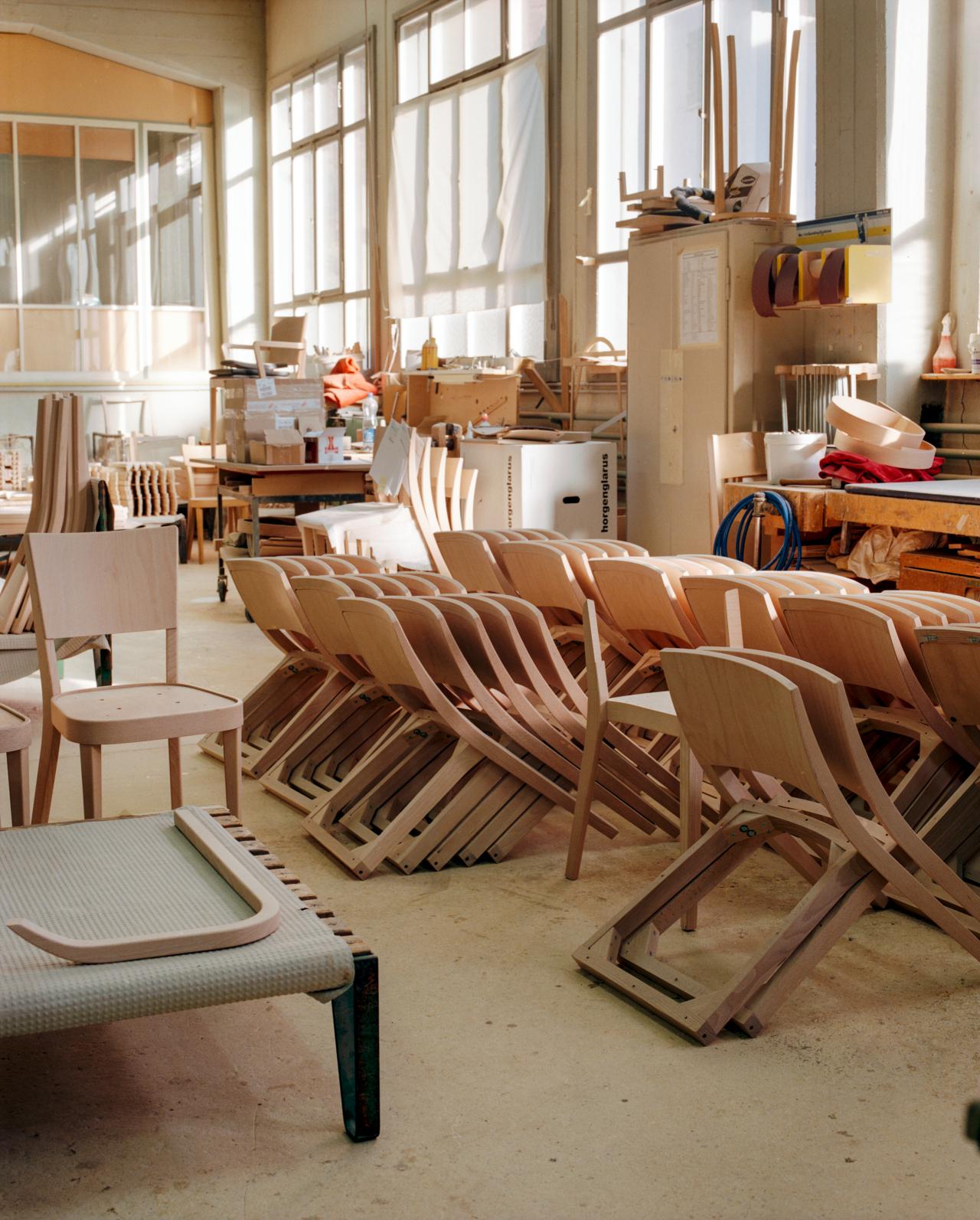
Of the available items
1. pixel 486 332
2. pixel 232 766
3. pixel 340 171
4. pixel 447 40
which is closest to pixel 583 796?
pixel 232 766

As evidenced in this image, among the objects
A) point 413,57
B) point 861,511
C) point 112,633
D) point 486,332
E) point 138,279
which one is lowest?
point 112,633

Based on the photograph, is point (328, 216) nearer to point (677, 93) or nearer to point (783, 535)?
point (677, 93)

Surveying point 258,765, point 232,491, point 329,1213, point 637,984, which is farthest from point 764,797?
point 232,491

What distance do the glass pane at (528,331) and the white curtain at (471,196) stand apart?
8 cm

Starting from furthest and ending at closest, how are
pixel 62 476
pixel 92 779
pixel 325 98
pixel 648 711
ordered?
pixel 325 98 < pixel 62 476 < pixel 92 779 < pixel 648 711

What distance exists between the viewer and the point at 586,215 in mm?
9273

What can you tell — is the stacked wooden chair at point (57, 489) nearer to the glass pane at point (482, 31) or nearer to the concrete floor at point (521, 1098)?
the concrete floor at point (521, 1098)

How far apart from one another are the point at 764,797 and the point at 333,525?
413 cm

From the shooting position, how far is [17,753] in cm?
359

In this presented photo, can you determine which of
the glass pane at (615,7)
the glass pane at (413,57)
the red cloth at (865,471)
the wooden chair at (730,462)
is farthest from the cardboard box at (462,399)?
the glass pane at (413,57)

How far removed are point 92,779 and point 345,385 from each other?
7725 millimetres

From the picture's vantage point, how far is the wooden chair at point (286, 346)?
11570 mm

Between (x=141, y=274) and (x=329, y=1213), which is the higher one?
(x=141, y=274)

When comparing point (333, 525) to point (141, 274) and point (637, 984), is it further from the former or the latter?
point (141, 274)
